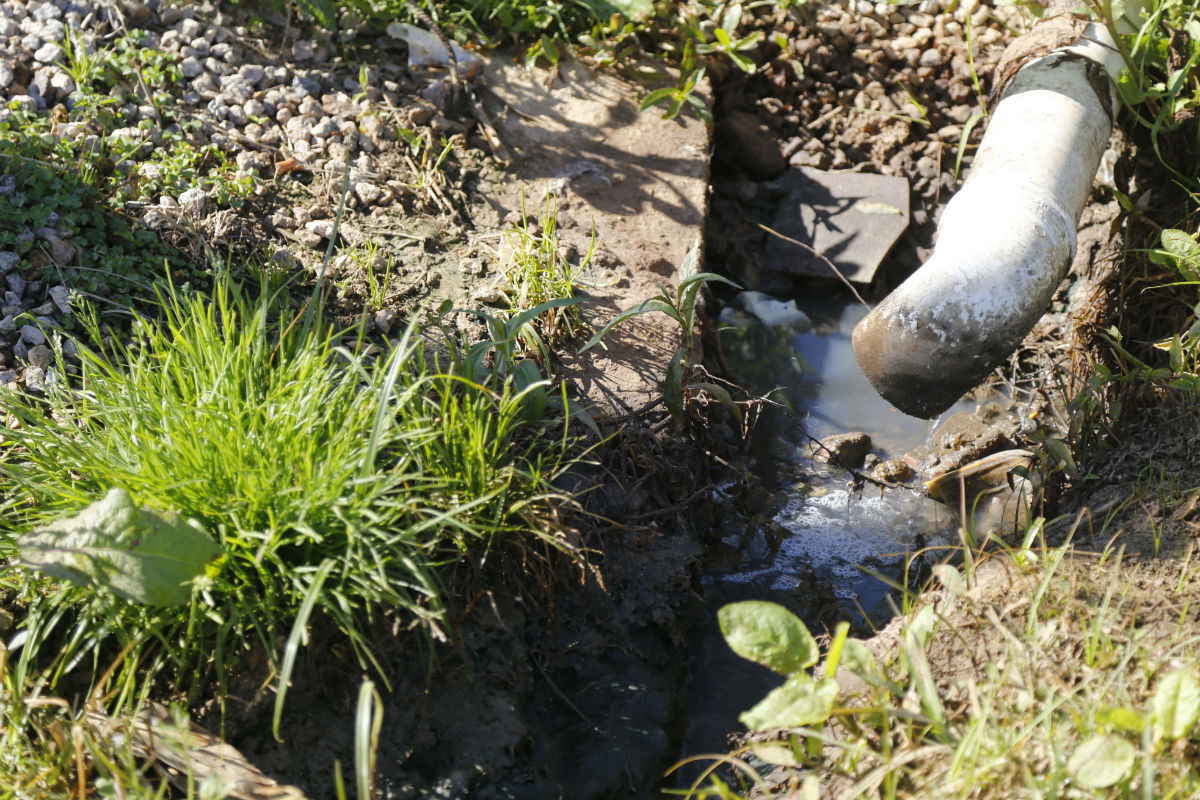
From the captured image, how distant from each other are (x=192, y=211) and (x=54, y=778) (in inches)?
69.6

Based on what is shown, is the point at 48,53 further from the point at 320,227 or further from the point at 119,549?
the point at 119,549

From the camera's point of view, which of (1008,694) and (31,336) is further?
(31,336)

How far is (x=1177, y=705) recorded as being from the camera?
1.57m

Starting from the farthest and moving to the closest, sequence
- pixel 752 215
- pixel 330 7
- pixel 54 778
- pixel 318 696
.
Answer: pixel 752 215
pixel 330 7
pixel 318 696
pixel 54 778

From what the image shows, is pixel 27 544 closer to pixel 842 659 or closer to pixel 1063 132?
pixel 842 659

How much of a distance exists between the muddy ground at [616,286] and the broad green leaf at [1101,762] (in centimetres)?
86

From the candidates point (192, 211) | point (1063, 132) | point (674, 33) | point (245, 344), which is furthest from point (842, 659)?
point (674, 33)

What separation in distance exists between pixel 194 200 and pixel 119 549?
1.52m

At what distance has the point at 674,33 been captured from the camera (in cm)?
394

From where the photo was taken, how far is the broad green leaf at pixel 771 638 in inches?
72.1

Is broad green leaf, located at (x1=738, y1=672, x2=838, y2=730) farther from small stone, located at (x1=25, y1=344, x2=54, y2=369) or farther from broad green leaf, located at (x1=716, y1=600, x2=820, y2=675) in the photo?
small stone, located at (x1=25, y1=344, x2=54, y2=369)

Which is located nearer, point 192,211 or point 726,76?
point 192,211

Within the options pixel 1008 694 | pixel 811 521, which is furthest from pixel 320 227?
pixel 1008 694

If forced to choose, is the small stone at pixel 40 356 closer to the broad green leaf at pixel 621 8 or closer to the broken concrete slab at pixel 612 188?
the broken concrete slab at pixel 612 188
